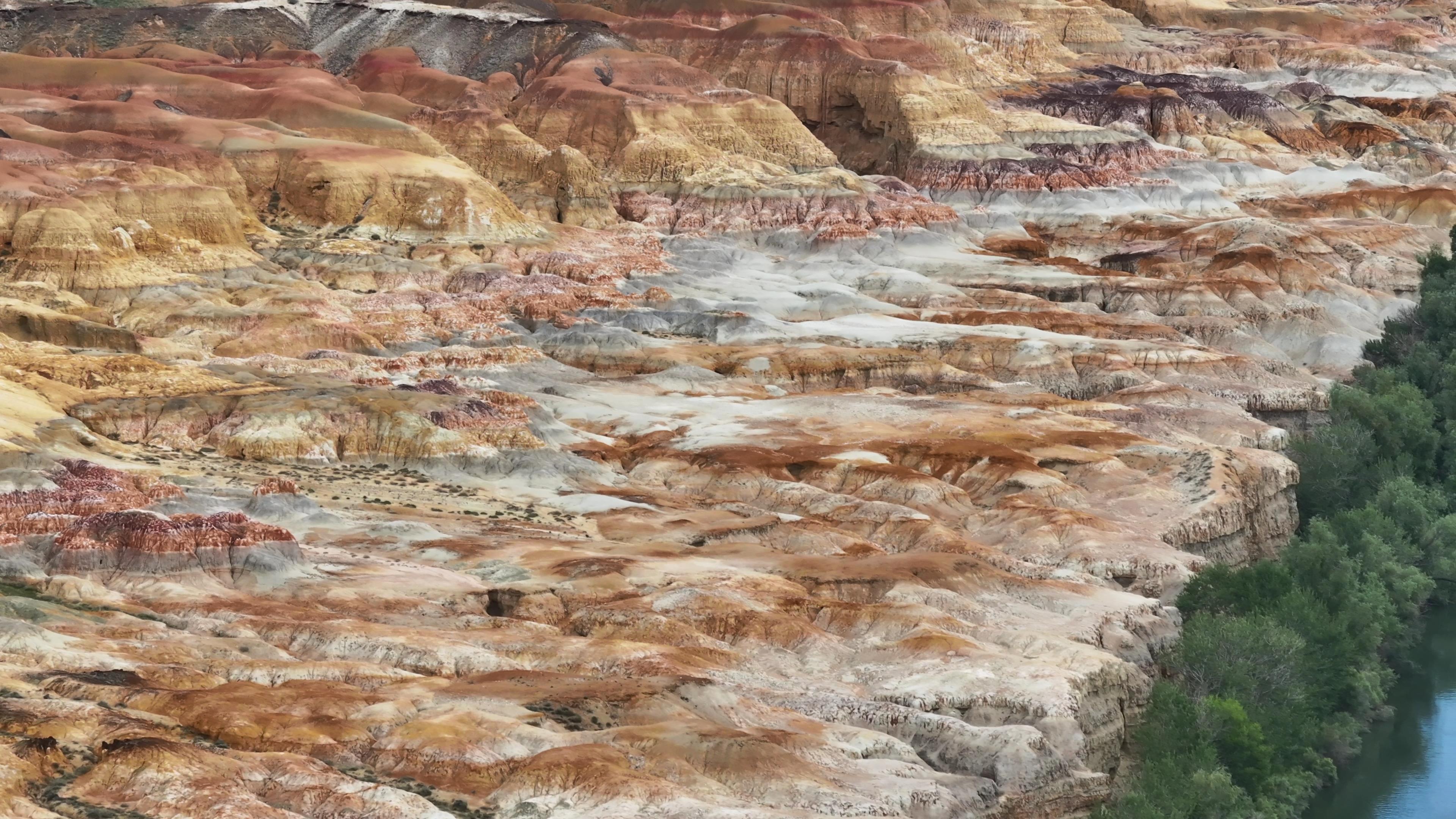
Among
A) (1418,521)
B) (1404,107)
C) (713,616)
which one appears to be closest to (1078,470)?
(1418,521)

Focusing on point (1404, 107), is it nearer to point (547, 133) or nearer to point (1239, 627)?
point (547, 133)

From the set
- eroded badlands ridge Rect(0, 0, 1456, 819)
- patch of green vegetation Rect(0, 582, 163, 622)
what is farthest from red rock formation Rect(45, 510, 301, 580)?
patch of green vegetation Rect(0, 582, 163, 622)

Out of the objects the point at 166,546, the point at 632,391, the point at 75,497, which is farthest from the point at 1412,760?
the point at 632,391

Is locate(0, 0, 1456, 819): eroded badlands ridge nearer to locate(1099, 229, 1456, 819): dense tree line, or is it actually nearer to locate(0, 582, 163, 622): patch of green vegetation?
locate(0, 582, 163, 622): patch of green vegetation

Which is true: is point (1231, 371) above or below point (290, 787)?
below

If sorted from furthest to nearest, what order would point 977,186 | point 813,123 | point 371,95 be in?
point 813,123 → point 977,186 → point 371,95

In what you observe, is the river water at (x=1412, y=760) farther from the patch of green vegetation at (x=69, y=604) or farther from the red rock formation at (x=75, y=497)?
the red rock formation at (x=75, y=497)

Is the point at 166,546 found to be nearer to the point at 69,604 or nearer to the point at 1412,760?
the point at 69,604
